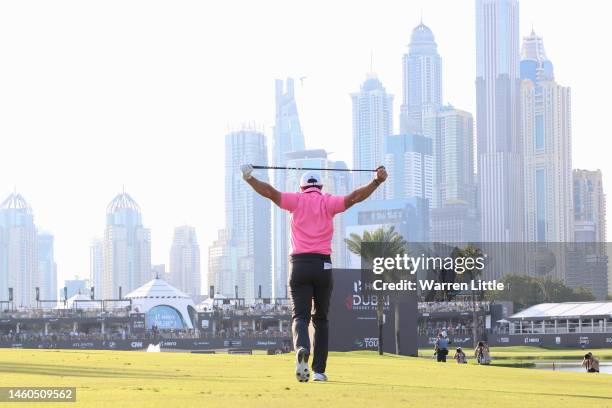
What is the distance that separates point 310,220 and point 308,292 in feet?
2.63

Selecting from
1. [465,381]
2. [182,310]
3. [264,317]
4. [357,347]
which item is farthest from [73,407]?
[182,310]

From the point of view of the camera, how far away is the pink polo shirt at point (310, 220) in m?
14.7

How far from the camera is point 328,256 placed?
1468cm

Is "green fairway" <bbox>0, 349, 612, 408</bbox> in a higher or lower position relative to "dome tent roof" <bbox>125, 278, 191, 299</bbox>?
lower

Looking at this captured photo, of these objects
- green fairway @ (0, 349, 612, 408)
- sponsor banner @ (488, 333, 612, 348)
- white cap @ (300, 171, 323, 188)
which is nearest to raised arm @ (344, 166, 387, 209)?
white cap @ (300, 171, 323, 188)

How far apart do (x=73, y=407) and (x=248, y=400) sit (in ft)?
5.26

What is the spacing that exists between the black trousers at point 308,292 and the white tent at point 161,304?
15162 cm

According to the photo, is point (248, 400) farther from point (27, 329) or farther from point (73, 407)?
point (27, 329)

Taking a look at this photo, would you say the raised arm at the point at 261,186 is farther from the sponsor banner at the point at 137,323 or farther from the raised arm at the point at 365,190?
the sponsor banner at the point at 137,323

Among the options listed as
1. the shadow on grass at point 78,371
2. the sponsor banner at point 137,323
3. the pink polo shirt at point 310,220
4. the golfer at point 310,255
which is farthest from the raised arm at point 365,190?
the sponsor banner at point 137,323

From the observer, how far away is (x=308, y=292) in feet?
47.9

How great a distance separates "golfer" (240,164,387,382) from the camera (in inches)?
572

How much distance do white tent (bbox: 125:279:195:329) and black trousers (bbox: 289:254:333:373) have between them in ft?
497

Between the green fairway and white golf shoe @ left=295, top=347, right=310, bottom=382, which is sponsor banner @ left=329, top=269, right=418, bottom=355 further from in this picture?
white golf shoe @ left=295, top=347, right=310, bottom=382
